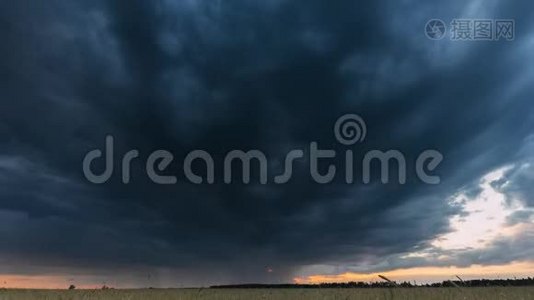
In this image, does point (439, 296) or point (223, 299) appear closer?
point (439, 296)

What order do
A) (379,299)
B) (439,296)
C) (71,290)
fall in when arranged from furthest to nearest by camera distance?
(71,290), (379,299), (439,296)

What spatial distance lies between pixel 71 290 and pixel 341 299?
554 centimetres

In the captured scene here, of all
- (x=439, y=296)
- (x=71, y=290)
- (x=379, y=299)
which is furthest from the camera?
(x=71, y=290)

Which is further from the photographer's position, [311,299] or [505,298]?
[311,299]

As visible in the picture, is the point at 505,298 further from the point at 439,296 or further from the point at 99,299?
the point at 99,299

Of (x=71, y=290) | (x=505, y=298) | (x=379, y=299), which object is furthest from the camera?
(x=71, y=290)

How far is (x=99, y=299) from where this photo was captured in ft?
39.7

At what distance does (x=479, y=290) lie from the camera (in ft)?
37.8

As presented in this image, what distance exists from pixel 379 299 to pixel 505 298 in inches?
100

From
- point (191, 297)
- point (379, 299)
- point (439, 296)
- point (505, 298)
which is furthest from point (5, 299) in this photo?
point (505, 298)

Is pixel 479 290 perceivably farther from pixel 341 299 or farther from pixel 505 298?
pixel 341 299

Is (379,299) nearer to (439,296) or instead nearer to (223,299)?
(439,296)

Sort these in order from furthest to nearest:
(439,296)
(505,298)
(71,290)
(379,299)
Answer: (71,290), (379,299), (439,296), (505,298)

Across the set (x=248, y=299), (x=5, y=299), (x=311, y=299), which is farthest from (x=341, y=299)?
(x=5, y=299)
